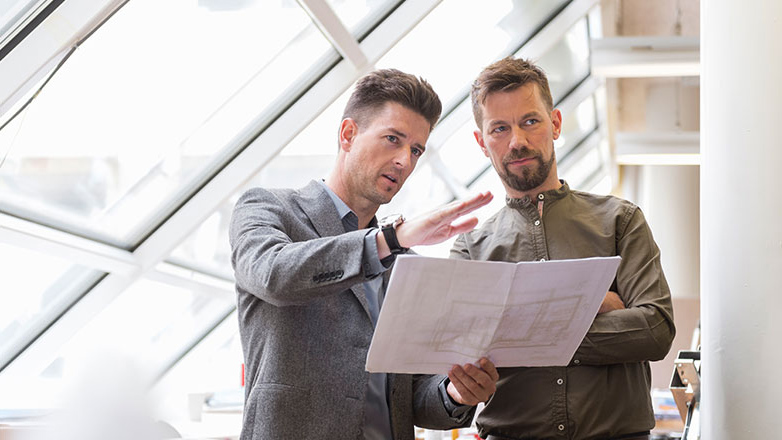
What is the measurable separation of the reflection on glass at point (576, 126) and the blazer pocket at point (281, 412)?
6.53 metres

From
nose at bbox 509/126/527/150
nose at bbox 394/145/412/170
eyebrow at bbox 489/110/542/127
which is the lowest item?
nose at bbox 394/145/412/170

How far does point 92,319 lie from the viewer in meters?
4.04

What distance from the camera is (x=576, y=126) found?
867 cm

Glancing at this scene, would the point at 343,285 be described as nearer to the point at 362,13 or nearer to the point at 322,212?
the point at 322,212

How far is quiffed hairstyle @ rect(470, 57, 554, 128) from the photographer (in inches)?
73.5

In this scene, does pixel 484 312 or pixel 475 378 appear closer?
pixel 484 312

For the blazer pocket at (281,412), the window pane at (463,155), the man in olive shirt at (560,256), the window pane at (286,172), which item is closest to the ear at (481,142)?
the man in olive shirt at (560,256)

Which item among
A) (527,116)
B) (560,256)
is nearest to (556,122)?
(527,116)

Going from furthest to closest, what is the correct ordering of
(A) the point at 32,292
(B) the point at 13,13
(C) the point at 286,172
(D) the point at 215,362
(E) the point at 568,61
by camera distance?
(E) the point at 568,61 < (D) the point at 215,362 < (C) the point at 286,172 < (A) the point at 32,292 < (B) the point at 13,13

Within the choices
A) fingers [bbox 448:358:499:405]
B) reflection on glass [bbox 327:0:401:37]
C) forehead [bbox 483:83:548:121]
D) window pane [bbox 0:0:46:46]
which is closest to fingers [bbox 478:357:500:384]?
fingers [bbox 448:358:499:405]

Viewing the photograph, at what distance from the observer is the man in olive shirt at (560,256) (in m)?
1.68

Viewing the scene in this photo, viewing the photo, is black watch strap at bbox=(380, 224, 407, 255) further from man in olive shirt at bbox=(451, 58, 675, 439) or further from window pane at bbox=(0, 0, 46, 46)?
window pane at bbox=(0, 0, 46, 46)

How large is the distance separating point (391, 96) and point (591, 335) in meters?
0.66

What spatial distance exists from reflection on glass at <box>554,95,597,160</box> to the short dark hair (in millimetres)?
6089
